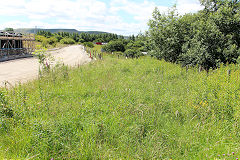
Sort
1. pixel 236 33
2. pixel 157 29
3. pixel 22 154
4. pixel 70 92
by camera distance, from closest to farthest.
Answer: pixel 22 154 → pixel 70 92 → pixel 236 33 → pixel 157 29

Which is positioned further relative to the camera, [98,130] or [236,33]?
[236,33]

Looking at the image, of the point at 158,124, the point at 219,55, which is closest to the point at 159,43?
the point at 219,55

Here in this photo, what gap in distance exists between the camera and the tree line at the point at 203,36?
13266 millimetres

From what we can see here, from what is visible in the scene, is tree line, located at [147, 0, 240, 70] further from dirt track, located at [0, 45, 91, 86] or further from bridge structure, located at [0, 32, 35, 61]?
bridge structure, located at [0, 32, 35, 61]

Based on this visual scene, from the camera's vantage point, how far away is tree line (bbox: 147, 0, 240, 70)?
13.3 m

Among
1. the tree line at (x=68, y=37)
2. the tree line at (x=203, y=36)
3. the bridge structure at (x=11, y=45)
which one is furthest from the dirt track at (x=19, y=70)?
the tree line at (x=68, y=37)

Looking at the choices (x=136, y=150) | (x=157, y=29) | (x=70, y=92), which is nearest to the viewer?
(x=136, y=150)

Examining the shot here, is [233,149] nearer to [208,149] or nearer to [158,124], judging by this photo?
[208,149]

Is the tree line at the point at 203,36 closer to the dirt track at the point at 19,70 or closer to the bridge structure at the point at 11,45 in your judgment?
the dirt track at the point at 19,70

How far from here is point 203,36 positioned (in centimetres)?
1370

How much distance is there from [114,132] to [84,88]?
3.28 m

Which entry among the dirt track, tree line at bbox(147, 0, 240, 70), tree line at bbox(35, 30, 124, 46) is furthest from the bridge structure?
tree line at bbox(35, 30, 124, 46)

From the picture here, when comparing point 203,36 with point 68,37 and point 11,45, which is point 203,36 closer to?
point 11,45

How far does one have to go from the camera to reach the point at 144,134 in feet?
13.2
